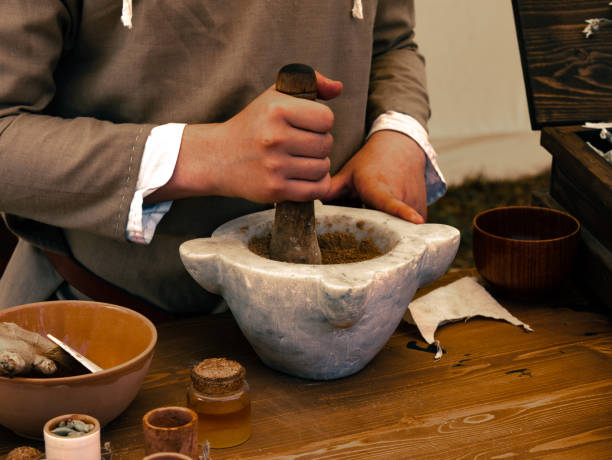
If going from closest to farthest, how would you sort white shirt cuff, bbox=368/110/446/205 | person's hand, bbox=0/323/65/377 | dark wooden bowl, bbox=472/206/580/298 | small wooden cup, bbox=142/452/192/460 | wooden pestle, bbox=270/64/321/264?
small wooden cup, bbox=142/452/192/460, person's hand, bbox=0/323/65/377, wooden pestle, bbox=270/64/321/264, dark wooden bowl, bbox=472/206/580/298, white shirt cuff, bbox=368/110/446/205

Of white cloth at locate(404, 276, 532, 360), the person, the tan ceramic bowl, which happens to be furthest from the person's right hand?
white cloth at locate(404, 276, 532, 360)

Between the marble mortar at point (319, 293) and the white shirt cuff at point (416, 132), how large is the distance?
33cm

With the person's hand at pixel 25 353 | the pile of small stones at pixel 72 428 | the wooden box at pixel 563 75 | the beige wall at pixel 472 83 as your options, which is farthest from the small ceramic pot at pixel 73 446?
the beige wall at pixel 472 83

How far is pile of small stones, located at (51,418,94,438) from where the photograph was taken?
2.65 feet

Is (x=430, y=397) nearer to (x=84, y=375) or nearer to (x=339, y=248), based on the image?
(x=339, y=248)

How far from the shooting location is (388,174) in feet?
4.44

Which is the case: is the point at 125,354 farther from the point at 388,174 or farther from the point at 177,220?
the point at 388,174

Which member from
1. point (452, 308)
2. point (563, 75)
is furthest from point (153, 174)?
point (563, 75)

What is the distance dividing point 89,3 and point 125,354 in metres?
0.56

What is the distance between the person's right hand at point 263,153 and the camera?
105 cm

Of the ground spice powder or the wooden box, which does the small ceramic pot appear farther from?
the wooden box

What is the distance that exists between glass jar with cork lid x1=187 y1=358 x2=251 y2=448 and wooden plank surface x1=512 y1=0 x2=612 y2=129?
0.97 metres

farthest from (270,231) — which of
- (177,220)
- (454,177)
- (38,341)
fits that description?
(454,177)

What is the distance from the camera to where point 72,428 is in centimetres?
82
